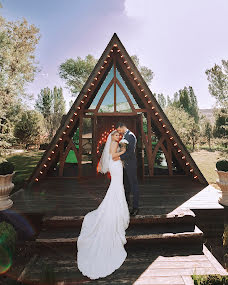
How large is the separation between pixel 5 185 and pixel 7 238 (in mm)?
2000

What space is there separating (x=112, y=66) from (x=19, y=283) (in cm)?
795

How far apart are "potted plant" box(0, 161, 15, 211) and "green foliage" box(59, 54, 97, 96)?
103 feet

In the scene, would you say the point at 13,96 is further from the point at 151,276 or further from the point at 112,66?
the point at 151,276

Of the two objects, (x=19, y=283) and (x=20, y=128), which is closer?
(x=19, y=283)

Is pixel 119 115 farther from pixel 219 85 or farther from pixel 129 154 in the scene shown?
pixel 219 85

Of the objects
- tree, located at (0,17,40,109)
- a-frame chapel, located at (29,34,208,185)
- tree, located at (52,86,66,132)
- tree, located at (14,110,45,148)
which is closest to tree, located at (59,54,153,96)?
tree, located at (52,86,66,132)

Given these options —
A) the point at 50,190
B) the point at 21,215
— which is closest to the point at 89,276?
the point at 21,215

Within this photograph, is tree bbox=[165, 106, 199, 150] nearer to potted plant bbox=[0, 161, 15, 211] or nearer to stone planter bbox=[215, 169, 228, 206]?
stone planter bbox=[215, 169, 228, 206]

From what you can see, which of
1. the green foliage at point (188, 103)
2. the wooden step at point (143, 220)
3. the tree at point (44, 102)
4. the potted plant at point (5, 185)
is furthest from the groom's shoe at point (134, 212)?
the green foliage at point (188, 103)

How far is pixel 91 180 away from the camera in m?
7.97

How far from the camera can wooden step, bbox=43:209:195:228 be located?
14.5 feet

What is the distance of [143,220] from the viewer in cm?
449

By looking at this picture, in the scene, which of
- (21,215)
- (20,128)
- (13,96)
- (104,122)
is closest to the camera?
(21,215)

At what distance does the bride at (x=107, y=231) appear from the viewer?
338 centimetres
